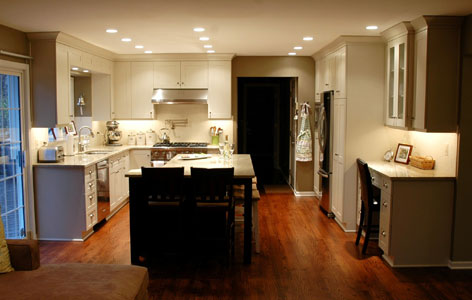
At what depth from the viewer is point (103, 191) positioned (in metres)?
5.83

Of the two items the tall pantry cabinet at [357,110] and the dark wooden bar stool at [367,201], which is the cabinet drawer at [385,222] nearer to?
the dark wooden bar stool at [367,201]

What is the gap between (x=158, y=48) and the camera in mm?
6598

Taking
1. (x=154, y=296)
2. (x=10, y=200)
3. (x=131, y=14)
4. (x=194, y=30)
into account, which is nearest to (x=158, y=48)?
(x=194, y=30)

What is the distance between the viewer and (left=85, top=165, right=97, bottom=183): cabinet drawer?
5.24 meters

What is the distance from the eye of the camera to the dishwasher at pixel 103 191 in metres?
5.70

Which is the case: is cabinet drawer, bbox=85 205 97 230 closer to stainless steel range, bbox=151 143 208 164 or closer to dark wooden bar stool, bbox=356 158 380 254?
stainless steel range, bbox=151 143 208 164

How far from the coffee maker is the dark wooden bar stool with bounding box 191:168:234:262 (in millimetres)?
3790

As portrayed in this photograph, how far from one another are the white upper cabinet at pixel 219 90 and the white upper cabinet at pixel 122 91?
→ 1.42 meters

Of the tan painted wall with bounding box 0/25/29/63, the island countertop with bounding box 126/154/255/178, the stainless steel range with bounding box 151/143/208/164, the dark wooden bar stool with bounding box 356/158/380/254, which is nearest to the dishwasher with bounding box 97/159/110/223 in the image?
the island countertop with bounding box 126/154/255/178

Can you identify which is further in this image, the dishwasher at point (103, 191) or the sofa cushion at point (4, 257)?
the dishwasher at point (103, 191)

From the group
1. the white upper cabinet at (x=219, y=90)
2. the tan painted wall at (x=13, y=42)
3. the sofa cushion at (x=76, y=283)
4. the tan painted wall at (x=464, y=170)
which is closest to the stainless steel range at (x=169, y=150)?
the white upper cabinet at (x=219, y=90)

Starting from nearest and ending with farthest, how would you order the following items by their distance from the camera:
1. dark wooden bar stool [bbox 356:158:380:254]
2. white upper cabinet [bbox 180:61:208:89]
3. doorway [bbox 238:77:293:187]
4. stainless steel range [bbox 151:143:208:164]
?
dark wooden bar stool [bbox 356:158:380:254] < stainless steel range [bbox 151:143:208:164] < white upper cabinet [bbox 180:61:208:89] < doorway [bbox 238:77:293:187]

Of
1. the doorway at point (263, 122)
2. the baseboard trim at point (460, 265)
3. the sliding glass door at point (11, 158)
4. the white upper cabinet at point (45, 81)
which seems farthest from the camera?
the doorway at point (263, 122)

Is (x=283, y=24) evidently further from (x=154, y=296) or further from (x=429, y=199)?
(x=154, y=296)
